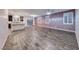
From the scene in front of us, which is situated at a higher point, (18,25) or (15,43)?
(18,25)

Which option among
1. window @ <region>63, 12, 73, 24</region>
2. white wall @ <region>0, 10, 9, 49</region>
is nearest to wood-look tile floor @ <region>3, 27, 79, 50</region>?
white wall @ <region>0, 10, 9, 49</region>

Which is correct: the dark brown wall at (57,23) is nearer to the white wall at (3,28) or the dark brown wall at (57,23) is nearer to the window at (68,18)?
the window at (68,18)

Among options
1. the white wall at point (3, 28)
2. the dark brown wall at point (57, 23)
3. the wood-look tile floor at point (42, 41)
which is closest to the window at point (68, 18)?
the dark brown wall at point (57, 23)

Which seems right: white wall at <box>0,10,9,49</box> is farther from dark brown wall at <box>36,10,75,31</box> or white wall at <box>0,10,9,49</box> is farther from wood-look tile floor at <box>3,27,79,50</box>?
dark brown wall at <box>36,10,75,31</box>

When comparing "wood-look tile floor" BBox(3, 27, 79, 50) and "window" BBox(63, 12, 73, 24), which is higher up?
"window" BBox(63, 12, 73, 24)

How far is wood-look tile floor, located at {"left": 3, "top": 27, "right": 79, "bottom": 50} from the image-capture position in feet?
6.19

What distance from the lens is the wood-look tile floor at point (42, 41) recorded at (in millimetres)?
1888

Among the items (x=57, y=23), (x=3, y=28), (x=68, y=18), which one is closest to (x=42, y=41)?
(x=57, y=23)

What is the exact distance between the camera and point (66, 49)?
1898mm
